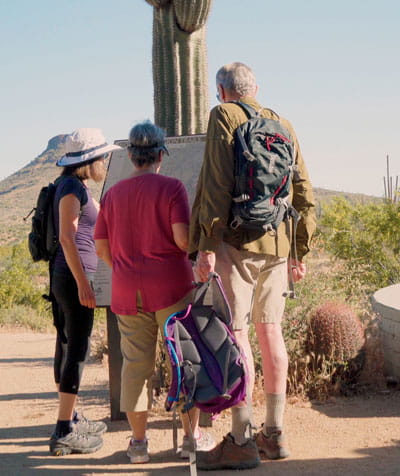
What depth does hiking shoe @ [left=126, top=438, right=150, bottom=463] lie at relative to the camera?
3922 mm

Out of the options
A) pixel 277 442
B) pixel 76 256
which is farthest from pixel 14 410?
pixel 277 442

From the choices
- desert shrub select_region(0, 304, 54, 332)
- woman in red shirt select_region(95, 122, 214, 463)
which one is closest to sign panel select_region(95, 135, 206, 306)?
woman in red shirt select_region(95, 122, 214, 463)

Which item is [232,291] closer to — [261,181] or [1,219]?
[261,181]

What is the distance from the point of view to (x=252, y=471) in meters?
3.70

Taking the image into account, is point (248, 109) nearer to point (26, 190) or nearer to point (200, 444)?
point (200, 444)

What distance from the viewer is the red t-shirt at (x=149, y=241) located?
3.68m

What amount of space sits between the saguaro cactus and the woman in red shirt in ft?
12.0

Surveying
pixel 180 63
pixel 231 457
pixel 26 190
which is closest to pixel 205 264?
pixel 231 457

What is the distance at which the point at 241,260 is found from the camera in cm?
369

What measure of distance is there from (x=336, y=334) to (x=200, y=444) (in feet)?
6.57

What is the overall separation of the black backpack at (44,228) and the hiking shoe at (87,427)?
108cm

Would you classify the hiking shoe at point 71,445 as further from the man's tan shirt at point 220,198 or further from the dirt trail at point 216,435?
the man's tan shirt at point 220,198

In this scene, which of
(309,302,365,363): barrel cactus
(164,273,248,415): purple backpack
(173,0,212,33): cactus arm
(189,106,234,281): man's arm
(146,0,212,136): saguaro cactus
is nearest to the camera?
(164,273,248,415): purple backpack

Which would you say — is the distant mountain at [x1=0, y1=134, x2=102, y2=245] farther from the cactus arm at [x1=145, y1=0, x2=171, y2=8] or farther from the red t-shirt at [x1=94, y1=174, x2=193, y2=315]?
the red t-shirt at [x1=94, y1=174, x2=193, y2=315]
